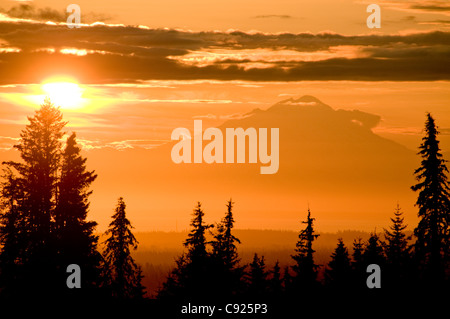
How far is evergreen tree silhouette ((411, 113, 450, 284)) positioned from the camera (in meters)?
48.2

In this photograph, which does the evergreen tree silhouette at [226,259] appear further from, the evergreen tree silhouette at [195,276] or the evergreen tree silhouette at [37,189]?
the evergreen tree silhouette at [37,189]

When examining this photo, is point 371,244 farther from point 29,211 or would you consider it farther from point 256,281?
point 29,211

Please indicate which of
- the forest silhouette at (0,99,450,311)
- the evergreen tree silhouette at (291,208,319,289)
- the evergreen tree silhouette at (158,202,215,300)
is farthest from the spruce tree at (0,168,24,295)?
the evergreen tree silhouette at (291,208,319,289)

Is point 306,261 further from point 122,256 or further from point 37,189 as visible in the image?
point 37,189

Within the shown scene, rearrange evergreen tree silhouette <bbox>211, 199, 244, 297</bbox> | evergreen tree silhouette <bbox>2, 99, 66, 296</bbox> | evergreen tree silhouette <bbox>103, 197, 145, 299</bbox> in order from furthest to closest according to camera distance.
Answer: evergreen tree silhouette <bbox>103, 197, 145, 299</bbox>
evergreen tree silhouette <bbox>211, 199, 244, 297</bbox>
evergreen tree silhouette <bbox>2, 99, 66, 296</bbox>

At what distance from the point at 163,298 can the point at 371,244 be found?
16882mm

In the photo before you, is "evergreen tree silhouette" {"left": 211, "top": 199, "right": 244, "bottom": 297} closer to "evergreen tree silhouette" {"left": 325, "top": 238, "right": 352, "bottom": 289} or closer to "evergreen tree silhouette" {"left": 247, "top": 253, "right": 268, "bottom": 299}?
"evergreen tree silhouette" {"left": 247, "top": 253, "right": 268, "bottom": 299}

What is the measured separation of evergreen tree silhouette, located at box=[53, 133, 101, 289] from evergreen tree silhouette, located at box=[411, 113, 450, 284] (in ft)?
64.8

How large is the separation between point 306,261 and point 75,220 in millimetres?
19349

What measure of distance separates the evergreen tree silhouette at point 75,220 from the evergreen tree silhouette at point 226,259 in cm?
793

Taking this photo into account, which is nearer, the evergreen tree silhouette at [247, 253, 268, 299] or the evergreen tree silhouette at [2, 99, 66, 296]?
the evergreen tree silhouette at [2, 99, 66, 296]

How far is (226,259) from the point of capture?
183 feet

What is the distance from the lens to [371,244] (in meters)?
59.2
